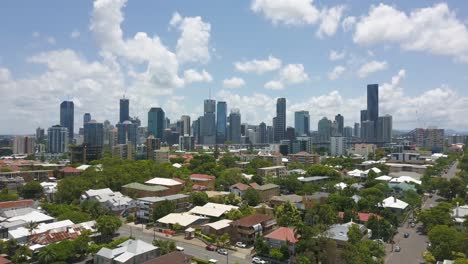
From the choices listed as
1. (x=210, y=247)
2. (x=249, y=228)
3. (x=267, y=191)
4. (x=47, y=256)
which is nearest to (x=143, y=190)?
(x=267, y=191)

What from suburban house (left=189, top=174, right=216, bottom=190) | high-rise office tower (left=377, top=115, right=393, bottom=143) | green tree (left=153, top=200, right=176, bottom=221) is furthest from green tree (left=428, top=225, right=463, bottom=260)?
high-rise office tower (left=377, top=115, right=393, bottom=143)

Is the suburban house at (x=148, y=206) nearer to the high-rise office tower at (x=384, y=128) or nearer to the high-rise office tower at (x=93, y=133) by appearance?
the high-rise office tower at (x=93, y=133)

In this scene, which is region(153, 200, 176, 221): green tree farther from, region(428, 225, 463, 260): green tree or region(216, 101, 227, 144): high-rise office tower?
region(216, 101, 227, 144): high-rise office tower

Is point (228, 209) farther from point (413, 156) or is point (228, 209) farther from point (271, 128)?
point (271, 128)

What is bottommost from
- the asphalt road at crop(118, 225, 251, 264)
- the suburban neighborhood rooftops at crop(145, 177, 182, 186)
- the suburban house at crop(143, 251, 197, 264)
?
the asphalt road at crop(118, 225, 251, 264)

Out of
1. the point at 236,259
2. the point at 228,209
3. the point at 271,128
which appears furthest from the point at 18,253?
the point at 271,128

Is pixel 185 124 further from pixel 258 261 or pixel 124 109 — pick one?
pixel 258 261

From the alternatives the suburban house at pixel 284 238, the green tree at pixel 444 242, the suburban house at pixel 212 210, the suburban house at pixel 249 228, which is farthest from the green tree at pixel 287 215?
the green tree at pixel 444 242
